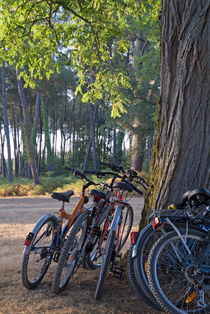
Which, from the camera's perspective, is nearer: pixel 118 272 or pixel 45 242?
pixel 118 272

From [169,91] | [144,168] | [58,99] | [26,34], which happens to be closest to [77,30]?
[26,34]

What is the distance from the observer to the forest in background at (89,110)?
28.0 ft

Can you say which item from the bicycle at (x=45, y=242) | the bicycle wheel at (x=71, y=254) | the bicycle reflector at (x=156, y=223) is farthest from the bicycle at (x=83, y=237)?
the bicycle reflector at (x=156, y=223)

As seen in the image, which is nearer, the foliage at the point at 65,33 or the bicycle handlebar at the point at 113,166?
the bicycle handlebar at the point at 113,166

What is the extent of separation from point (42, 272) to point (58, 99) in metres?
35.1

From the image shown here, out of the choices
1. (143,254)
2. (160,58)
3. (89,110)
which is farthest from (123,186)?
(89,110)

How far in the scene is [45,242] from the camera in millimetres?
3350

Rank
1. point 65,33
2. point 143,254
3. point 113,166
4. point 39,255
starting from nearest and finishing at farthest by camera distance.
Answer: point 143,254 → point 39,255 → point 113,166 → point 65,33

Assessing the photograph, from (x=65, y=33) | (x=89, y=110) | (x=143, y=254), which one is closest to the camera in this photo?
(x=143, y=254)

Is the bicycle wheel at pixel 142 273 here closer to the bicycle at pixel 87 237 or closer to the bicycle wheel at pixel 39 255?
the bicycle at pixel 87 237

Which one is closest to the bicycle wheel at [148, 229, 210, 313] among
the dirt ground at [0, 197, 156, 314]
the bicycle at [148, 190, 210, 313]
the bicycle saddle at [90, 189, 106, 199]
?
the bicycle at [148, 190, 210, 313]

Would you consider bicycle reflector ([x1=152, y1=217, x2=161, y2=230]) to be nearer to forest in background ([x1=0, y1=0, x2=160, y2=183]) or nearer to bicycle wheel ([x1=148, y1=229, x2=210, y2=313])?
bicycle wheel ([x1=148, y1=229, x2=210, y2=313])

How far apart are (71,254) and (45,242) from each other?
0.51 metres

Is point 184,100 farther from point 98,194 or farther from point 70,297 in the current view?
point 70,297
